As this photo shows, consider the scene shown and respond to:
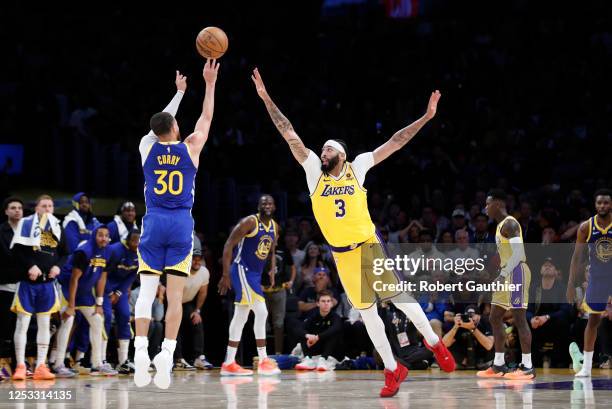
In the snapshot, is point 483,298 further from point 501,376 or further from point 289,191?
point 289,191

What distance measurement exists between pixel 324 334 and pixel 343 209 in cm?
548

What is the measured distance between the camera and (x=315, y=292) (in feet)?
49.1

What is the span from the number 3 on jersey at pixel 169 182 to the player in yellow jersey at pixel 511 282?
15.4ft

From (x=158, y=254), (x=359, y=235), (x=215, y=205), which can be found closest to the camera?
(x=158, y=254)

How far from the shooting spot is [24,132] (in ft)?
57.9

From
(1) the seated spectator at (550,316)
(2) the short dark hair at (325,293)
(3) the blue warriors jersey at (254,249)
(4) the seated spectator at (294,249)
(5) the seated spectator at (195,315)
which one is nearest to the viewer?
(3) the blue warriors jersey at (254,249)

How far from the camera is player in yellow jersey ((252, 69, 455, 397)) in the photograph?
351 inches

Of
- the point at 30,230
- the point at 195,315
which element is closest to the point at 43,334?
the point at 30,230

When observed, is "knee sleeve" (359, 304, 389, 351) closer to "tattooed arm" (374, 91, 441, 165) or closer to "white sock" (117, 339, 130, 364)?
"tattooed arm" (374, 91, 441, 165)

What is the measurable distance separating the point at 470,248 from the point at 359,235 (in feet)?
19.0

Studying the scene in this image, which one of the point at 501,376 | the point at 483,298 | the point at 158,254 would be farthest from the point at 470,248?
the point at 158,254

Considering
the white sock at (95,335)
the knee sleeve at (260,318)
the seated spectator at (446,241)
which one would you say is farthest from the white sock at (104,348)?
the seated spectator at (446,241)

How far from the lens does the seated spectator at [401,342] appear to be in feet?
45.3

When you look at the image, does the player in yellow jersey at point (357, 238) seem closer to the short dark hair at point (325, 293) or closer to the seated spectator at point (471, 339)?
the seated spectator at point (471, 339)
